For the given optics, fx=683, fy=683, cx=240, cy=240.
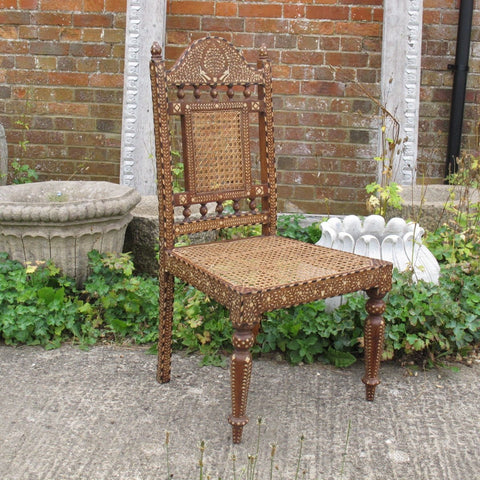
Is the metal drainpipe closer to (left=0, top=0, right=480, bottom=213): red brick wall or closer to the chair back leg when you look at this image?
(left=0, top=0, right=480, bottom=213): red brick wall

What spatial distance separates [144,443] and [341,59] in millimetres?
3431

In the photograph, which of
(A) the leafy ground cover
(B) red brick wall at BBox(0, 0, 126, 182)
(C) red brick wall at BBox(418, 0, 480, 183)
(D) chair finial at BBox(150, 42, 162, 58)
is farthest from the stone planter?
(C) red brick wall at BBox(418, 0, 480, 183)

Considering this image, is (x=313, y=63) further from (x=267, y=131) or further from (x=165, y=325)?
(x=165, y=325)

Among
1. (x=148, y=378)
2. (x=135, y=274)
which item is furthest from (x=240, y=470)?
(x=135, y=274)

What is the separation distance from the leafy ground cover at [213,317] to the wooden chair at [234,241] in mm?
239

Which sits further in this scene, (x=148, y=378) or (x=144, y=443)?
(x=148, y=378)

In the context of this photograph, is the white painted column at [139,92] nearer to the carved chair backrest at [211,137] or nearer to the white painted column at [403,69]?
the carved chair backrest at [211,137]

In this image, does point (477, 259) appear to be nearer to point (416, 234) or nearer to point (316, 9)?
Result: point (416, 234)

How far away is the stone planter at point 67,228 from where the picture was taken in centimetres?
339

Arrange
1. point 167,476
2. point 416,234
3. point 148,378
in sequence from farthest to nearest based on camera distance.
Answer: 1. point 416,234
2. point 148,378
3. point 167,476

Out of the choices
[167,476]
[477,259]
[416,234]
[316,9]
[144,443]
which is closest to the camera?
[167,476]

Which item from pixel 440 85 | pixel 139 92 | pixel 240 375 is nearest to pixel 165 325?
pixel 240 375

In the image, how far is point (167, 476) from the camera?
2305 mm

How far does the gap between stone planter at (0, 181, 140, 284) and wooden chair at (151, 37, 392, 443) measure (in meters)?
0.76
